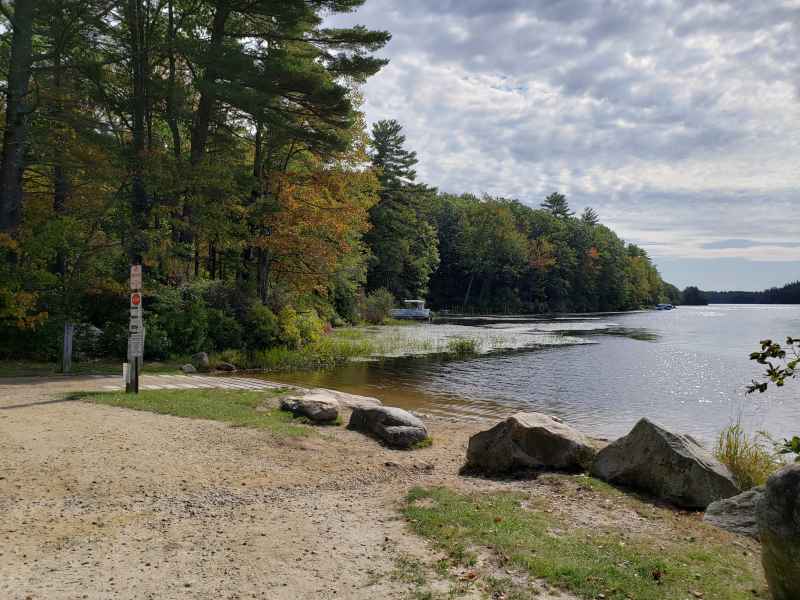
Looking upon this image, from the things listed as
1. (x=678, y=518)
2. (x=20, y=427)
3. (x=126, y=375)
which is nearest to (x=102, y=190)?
(x=126, y=375)

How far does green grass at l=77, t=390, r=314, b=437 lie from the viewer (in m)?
9.96

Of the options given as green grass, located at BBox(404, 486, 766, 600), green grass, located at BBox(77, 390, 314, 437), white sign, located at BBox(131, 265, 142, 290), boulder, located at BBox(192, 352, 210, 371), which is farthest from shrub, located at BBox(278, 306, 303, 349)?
green grass, located at BBox(404, 486, 766, 600)

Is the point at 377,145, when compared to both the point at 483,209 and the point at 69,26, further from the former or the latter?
the point at 69,26

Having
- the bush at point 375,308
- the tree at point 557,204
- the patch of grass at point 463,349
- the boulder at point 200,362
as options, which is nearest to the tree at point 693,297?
the tree at point 557,204

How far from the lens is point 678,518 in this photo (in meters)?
6.68

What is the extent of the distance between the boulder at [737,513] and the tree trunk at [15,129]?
18417mm

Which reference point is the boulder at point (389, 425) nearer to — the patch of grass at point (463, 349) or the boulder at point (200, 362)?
the boulder at point (200, 362)

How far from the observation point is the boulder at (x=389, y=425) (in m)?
9.70

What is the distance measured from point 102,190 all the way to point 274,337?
7673 millimetres

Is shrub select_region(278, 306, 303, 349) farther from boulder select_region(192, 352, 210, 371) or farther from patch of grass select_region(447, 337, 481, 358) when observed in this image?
patch of grass select_region(447, 337, 481, 358)

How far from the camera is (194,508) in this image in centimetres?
608

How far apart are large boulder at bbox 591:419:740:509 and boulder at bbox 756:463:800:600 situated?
2.92m

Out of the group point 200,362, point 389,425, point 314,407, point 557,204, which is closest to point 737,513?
point 389,425

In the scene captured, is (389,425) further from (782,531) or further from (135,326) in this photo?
(782,531)
